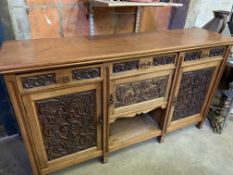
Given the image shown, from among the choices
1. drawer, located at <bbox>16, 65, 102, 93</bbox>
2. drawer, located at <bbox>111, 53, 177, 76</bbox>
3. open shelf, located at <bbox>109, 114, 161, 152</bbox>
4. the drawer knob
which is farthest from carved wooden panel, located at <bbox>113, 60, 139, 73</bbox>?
open shelf, located at <bbox>109, 114, 161, 152</bbox>

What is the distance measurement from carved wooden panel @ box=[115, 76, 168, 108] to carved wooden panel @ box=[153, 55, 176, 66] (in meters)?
0.12

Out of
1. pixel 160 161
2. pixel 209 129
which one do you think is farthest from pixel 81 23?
pixel 209 129

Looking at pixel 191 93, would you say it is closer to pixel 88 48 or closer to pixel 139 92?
pixel 139 92

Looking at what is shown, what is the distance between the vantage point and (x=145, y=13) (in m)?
1.76

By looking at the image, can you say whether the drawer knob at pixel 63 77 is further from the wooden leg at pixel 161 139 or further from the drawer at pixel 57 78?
the wooden leg at pixel 161 139

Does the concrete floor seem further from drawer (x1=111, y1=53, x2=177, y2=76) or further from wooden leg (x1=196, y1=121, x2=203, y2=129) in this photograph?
drawer (x1=111, y1=53, x2=177, y2=76)

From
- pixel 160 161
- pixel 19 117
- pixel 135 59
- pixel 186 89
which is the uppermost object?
pixel 135 59

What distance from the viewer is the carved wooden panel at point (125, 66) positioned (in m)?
1.20

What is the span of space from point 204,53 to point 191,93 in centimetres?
38

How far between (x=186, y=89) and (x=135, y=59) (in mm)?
649

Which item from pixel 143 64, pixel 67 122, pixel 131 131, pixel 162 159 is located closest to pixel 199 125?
pixel 162 159

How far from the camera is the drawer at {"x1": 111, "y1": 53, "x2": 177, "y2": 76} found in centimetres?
121

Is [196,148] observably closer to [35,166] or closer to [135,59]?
[135,59]

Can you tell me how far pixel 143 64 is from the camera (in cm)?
128
